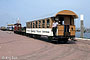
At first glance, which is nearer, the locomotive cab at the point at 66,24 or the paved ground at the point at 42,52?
the paved ground at the point at 42,52

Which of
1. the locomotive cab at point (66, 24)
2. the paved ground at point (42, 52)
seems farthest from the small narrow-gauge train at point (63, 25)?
the paved ground at point (42, 52)

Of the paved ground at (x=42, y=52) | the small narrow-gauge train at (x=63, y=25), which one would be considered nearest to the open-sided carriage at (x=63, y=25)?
the small narrow-gauge train at (x=63, y=25)

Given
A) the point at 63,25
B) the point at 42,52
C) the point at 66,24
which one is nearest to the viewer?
the point at 42,52

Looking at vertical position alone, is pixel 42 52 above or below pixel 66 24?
below

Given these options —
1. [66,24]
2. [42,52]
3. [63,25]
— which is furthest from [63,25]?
[42,52]

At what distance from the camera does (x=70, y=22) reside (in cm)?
1644

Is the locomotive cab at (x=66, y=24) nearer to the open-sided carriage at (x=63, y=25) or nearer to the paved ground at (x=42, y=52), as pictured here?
the open-sided carriage at (x=63, y=25)

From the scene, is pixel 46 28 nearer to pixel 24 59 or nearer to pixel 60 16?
pixel 60 16

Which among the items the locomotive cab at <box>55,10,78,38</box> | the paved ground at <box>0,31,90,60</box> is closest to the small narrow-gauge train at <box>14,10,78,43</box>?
the locomotive cab at <box>55,10,78,38</box>

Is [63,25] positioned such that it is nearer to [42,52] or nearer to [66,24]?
[66,24]

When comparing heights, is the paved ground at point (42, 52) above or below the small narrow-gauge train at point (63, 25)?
below

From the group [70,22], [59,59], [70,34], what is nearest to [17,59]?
[59,59]

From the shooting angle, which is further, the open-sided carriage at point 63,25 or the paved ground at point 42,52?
the open-sided carriage at point 63,25

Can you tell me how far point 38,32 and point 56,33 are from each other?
480cm
